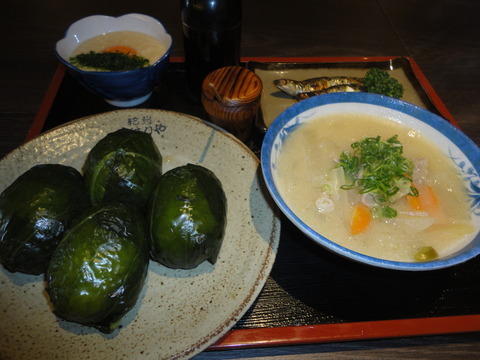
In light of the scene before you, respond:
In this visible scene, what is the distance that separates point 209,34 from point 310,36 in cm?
177

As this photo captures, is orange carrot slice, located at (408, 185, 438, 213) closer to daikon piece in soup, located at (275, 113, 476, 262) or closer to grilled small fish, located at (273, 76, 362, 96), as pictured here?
daikon piece in soup, located at (275, 113, 476, 262)

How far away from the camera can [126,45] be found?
2.56 metres

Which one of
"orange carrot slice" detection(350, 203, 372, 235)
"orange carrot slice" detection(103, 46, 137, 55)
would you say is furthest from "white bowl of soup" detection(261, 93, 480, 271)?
"orange carrot slice" detection(103, 46, 137, 55)

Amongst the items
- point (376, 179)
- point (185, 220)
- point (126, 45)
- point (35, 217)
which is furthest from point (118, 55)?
point (376, 179)

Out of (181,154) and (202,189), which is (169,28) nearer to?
(181,154)

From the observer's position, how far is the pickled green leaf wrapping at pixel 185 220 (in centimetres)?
146

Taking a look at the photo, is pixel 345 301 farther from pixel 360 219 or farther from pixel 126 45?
pixel 126 45

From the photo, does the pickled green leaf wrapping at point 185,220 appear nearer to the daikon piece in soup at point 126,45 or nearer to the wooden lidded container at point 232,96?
the wooden lidded container at point 232,96

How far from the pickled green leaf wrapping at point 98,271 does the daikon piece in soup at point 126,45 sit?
149 centimetres

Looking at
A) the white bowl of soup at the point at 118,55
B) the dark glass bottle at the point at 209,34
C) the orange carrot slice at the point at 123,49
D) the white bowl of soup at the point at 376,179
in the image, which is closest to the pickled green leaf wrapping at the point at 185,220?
the white bowl of soup at the point at 376,179

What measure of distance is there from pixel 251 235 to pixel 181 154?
2.38 ft

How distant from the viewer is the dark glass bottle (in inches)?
84.0

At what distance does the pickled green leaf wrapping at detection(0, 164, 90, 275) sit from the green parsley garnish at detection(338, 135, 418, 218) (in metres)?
1.37

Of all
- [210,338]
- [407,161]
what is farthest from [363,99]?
[210,338]
